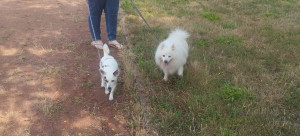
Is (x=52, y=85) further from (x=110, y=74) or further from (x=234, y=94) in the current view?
(x=234, y=94)

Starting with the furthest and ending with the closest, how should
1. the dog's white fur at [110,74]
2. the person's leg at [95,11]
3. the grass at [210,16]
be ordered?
the grass at [210,16] < the person's leg at [95,11] < the dog's white fur at [110,74]

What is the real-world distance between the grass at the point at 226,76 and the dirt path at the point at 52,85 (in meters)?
0.54

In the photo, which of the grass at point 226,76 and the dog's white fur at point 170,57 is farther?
the dog's white fur at point 170,57

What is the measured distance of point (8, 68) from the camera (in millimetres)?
4074

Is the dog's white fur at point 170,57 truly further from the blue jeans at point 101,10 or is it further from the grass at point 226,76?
the blue jeans at point 101,10

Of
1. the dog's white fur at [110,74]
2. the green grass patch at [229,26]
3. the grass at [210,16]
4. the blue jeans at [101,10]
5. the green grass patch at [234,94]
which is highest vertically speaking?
the blue jeans at [101,10]

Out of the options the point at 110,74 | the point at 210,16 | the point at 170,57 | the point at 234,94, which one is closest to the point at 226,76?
the point at 234,94

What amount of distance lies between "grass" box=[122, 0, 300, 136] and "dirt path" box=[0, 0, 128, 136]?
536 millimetres

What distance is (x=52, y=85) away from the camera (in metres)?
3.63

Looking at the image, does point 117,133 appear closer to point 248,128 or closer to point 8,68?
point 248,128

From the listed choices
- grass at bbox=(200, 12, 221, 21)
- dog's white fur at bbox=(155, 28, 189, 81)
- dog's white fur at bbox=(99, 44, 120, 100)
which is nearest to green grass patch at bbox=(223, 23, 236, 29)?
grass at bbox=(200, 12, 221, 21)

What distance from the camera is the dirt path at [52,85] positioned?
2795mm

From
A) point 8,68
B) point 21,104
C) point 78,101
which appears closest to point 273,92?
point 78,101

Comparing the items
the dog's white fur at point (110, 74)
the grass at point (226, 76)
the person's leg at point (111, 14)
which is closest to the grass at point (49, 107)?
the dog's white fur at point (110, 74)
